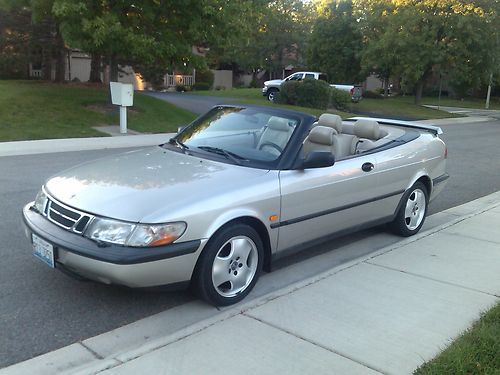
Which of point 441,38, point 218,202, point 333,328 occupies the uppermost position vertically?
point 441,38

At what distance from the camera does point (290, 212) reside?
4387mm

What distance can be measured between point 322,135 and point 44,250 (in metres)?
2.80

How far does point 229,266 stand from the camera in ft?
13.1

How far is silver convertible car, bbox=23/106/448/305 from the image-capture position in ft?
11.6

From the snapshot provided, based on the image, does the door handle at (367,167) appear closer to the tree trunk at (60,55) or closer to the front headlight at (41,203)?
the front headlight at (41,203)

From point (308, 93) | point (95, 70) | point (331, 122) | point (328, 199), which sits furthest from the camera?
point (308, 93)

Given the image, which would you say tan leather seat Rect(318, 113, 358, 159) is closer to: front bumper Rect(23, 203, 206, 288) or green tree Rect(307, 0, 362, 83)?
front bumper Rect(23, 203, 206, 288)

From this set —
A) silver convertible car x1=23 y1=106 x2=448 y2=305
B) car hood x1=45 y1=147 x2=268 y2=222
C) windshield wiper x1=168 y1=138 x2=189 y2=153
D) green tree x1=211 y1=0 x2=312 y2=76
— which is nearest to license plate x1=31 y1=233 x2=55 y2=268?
silver convertible car x1=23 y1=106 x2=448 y2=305

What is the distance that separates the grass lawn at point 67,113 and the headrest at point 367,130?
1022cm

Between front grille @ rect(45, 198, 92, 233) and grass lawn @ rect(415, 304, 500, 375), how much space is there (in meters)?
2.29

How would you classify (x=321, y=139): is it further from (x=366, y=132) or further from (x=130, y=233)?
(x=130, y=233)

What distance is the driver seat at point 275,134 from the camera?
465 cm

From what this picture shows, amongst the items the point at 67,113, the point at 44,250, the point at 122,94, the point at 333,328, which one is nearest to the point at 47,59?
the point at 67,113

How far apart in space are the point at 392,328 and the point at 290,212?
122 cm
